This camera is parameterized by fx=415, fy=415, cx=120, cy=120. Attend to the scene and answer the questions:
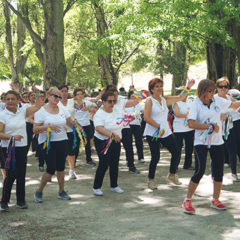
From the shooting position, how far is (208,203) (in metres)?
6.55

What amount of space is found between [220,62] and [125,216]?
419 inches

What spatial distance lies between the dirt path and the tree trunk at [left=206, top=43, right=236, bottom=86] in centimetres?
770

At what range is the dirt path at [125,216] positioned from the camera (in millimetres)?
5215

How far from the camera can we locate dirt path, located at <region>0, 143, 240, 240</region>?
521 centimetres

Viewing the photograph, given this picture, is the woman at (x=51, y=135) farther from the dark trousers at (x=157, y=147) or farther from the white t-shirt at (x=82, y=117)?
the white t-shirt at (x=82, y=117)

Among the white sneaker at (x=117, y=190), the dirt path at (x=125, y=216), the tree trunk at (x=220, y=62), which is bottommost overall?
the dirt path at (x=125, y=216)

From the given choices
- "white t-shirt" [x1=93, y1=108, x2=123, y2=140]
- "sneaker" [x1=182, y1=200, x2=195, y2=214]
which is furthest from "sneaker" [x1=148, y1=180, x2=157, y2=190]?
"sneaker" [x1=182, y1=200, x2=195, y2=214]

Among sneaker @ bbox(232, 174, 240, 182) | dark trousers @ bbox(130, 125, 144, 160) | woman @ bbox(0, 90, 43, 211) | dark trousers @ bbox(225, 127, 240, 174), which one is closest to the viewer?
woman @ bbox(0, 90, 43, 211)

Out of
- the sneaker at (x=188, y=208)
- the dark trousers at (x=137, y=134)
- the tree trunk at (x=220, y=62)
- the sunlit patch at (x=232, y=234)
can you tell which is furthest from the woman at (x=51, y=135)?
the tree trunk at (x=220, y=62)

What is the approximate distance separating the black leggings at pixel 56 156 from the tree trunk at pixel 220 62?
964 centimetres

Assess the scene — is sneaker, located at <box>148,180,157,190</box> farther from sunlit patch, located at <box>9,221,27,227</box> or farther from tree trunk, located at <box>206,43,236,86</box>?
tree trunk, located at <box>206,43,236,86</box>

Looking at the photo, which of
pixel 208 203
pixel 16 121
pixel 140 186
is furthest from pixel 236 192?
pixel 16 121

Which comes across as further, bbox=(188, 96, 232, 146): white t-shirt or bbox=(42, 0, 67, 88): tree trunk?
bbox=(42, 0, 67, 88): tree trunk

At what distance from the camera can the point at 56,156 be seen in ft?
22.7
